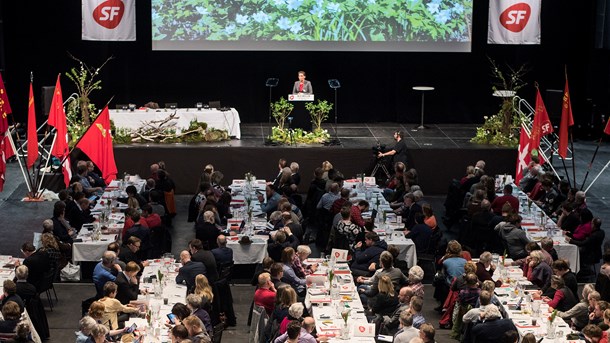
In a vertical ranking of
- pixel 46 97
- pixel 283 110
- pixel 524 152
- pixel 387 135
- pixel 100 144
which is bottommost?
pixel 387 135

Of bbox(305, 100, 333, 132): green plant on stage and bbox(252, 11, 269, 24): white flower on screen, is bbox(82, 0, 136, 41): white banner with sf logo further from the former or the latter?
bbox(305, 100, 333, 132): green plant on stage

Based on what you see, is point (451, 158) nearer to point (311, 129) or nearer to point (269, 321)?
point (311, 129)

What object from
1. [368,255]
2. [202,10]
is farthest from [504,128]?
[368,255]

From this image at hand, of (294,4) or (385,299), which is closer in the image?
(385,299)

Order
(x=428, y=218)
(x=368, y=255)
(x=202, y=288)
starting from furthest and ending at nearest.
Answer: (x=428, y=218) < (x=368, y=255) < (x=202, y=288)

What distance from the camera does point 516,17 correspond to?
2531 centimetres

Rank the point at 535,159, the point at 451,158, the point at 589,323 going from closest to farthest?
the point at 589,323, the point at 535,159, the point at 451,158

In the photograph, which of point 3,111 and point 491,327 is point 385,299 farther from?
point 3,111

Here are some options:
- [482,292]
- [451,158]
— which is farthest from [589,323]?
[451,158]

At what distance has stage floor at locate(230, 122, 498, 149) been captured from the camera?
24094mm

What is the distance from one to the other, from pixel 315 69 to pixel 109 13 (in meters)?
5.38

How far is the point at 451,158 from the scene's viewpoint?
23.6 m

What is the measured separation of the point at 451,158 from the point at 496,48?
5.37m

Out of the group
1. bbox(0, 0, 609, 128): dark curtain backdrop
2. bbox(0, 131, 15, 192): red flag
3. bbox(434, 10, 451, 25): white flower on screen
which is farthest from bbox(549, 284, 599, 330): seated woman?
bbox(0, 0, 609, 128): dark curtain backdrop
